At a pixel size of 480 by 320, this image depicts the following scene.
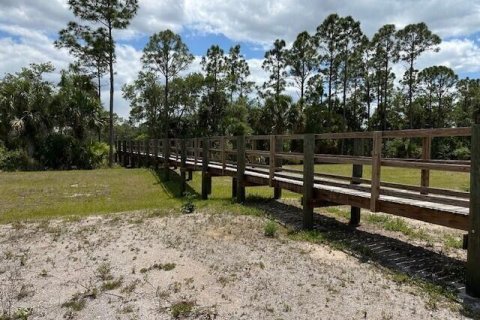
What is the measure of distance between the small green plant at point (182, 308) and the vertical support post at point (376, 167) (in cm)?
286

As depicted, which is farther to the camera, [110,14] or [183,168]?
[110,14]

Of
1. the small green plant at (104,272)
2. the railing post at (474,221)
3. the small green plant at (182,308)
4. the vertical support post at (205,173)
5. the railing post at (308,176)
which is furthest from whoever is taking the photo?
the vertical support post at (205,173)

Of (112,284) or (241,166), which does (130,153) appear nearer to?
(241,166)

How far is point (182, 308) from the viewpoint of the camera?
13.3ft

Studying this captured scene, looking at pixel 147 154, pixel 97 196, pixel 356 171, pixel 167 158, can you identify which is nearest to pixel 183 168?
pixel 97 196

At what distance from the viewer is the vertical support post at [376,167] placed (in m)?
5.49

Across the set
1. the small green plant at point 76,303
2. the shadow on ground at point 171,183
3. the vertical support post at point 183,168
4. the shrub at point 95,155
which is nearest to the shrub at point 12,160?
the shrub at point 95,155

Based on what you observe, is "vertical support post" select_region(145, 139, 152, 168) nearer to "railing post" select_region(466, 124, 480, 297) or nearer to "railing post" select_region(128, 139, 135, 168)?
"railing post" select_region(128, 139, 135, 168)

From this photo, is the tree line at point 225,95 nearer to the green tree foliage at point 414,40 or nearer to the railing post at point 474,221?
the green tree foliage at point 414,40

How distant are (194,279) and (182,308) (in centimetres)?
76

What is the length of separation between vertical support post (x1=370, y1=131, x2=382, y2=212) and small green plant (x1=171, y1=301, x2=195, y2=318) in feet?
9.37

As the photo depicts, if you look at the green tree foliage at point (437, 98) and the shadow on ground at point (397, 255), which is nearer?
the shadow on ground at point (397, 255)

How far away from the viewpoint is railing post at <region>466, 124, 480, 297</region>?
4.16 metres

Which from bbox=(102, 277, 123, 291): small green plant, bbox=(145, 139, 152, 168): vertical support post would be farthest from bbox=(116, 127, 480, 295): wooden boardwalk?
bbox=(145, 139, 152, 168): vertical support post
